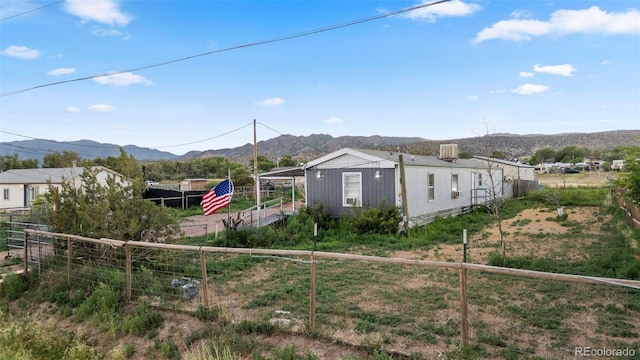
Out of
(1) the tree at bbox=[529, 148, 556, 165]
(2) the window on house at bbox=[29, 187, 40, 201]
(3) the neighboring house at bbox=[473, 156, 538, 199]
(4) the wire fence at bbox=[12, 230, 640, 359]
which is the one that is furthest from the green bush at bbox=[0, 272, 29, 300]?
(1) the tree at bbox=[529, 148, 556, 165]

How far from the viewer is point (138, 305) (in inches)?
222

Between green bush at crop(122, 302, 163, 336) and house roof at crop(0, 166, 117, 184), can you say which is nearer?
green bush at crop(122, 302, 163, 336)

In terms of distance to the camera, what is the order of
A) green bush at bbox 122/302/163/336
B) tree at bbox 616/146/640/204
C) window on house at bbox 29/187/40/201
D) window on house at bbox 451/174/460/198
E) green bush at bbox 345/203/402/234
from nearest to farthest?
1. green bush at bbox 122/302/163/336
2. tree at bbox 616/146/640/204
3. green bush at bbox 345/203/402/234
4. window on house at bbox 451/174/460/198
5. window on house at bbox 29/187/40/201

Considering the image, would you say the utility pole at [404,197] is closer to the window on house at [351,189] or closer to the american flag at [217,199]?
the window on house at [351,189]

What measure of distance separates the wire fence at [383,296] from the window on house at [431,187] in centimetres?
793

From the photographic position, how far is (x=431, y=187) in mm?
15383

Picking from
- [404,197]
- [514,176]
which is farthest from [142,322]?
[514,176]

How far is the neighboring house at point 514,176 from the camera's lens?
83.3ft

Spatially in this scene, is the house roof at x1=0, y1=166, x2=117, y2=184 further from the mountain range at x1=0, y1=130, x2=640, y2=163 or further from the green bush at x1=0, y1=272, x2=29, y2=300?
the green bush at x1=0, y1=272, x2=29, y2=300

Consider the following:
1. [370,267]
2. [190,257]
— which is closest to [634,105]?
[370,267]

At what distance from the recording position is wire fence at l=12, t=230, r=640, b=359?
408 cm

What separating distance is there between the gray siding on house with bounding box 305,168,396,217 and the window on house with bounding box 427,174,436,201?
269 centimetres

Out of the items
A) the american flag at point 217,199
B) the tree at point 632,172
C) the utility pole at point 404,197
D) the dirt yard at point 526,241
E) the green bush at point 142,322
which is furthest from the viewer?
the utility pole at point 404,197

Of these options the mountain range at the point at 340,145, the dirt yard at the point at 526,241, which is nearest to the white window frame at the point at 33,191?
the mountain range at the point at 340,145
